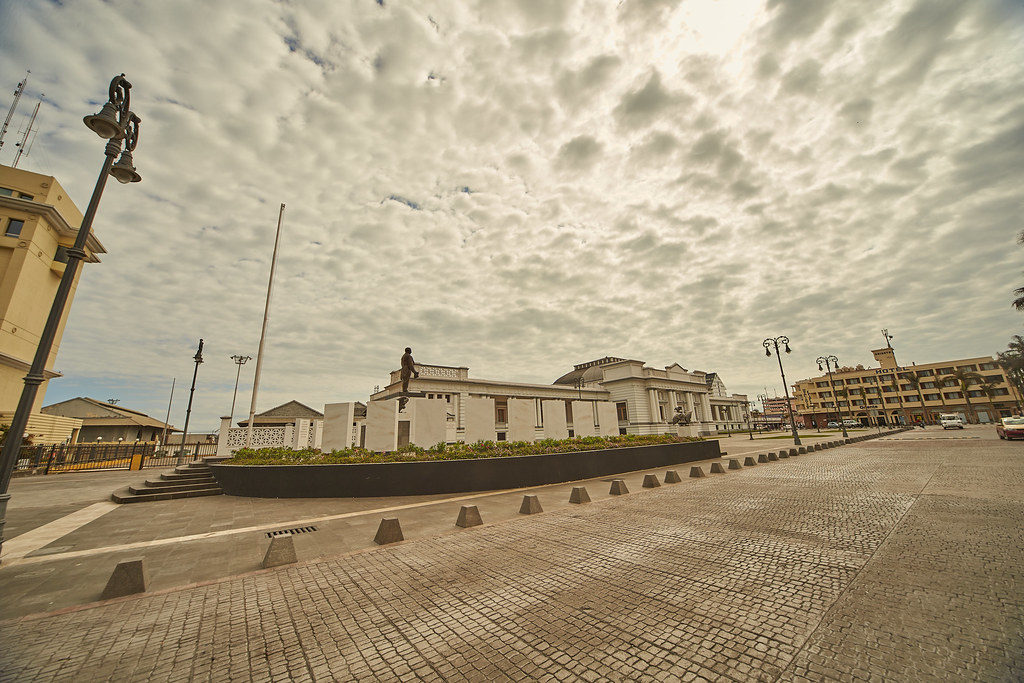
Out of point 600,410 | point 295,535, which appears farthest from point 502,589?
point 600,410

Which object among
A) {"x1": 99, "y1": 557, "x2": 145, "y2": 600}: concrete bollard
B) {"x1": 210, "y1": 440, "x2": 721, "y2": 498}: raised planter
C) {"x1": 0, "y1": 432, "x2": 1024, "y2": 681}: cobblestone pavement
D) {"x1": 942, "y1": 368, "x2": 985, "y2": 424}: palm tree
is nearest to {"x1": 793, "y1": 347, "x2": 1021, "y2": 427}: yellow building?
{"x1": 942, "y1": 368, "x2": 985, "y2": 424}: palm tree

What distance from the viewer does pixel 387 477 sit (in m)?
13.0

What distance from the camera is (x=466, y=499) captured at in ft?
40.1

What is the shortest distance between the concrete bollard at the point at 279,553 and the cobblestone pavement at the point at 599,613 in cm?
27

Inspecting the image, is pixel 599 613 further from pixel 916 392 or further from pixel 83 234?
pixel 916 392

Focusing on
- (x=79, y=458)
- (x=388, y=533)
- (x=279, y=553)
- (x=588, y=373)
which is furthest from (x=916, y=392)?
(x=79, y=458)

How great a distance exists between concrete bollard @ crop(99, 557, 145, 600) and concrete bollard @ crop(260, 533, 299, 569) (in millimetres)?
1517

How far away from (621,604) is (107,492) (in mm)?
21082

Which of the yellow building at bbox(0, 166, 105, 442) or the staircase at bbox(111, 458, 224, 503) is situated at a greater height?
the yellow building at bbox(0, 166, 105, 442)

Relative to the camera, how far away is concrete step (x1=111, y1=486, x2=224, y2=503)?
12992mm

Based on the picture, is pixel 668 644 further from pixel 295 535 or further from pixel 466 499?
pixel 466 499

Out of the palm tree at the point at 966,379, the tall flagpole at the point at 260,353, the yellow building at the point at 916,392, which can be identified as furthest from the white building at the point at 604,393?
the palm tree at the point at 966,379

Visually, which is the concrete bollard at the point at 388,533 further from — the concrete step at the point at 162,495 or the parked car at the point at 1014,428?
the parked car at the point at 1014,428

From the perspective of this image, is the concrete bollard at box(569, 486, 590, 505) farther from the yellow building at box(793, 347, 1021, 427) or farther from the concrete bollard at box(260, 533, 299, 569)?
the yellow building at box(793, 347, 1021, 427)
